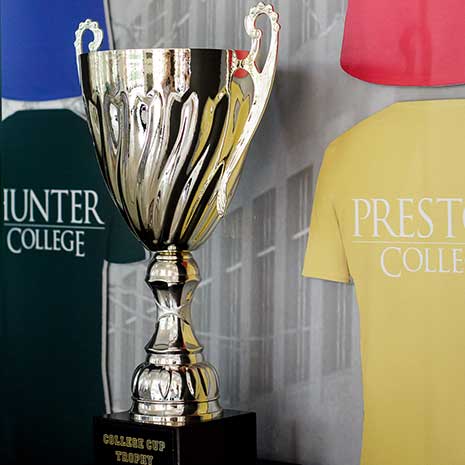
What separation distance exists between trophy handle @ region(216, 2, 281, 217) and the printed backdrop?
0.48 feet

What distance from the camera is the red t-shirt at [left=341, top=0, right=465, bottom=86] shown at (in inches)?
62.9

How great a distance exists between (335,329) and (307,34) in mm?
506

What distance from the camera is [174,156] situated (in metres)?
1.61

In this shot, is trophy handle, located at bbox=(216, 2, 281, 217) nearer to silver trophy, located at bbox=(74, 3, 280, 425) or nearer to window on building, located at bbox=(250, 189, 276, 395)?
silver trophy, located at bbox=(74, 3, 280, 425)

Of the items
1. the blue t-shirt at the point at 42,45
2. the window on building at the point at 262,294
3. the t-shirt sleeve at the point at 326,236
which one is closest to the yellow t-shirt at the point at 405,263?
the t-shirt sleeve at the point at 326,236

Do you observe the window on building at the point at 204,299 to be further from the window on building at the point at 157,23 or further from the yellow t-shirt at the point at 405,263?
the window on building at the point at 157,23

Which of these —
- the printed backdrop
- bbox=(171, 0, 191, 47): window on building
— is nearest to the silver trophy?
the printed backdrop

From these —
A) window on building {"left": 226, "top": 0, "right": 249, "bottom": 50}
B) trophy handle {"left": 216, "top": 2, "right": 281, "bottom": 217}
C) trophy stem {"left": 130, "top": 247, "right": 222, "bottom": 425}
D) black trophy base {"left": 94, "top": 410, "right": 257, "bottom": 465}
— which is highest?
window on building {"left": 226, "top": 0, "right": 249, "bottom": 50}

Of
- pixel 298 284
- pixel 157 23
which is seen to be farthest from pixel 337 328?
pixel 157 23

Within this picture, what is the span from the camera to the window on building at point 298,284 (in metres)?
1.78

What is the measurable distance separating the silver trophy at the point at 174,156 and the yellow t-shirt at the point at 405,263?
201mm

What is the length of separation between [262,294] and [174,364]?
0.25 m

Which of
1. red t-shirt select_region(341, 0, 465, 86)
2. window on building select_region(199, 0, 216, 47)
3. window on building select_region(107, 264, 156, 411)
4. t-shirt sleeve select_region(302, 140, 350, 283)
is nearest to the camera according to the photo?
red t-shirt select_region(341, 0, 465, 86)

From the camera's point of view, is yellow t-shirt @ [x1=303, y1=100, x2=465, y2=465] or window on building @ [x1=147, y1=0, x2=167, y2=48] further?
window on building @ [x1=147, y1=0, x2=167, y2=48]
